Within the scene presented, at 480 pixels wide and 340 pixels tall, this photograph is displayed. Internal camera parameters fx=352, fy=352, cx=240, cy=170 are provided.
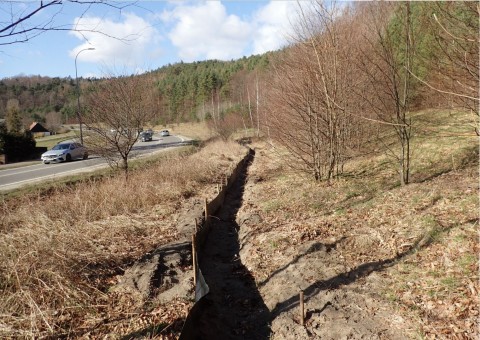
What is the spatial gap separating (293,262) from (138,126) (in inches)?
322

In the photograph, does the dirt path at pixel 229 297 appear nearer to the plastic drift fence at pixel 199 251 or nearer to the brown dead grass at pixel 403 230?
the plastic drift fence at pixel 199 251

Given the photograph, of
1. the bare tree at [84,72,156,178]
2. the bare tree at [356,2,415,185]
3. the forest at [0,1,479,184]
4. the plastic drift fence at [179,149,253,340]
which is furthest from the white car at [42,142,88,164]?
the bare tree at [356,2,415,185]

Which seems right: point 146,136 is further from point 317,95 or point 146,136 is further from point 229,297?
point 229,297

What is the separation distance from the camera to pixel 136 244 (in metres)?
7.00

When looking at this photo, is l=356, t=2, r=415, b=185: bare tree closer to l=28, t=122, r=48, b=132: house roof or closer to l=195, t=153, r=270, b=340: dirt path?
l=195, t=153, r=270, b=340: dirt path

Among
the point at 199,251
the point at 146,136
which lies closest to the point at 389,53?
the point at 199,251

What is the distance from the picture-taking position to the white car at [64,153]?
75.5ft

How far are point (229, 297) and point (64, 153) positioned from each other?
2127cm

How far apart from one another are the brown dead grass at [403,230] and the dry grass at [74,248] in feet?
7.88

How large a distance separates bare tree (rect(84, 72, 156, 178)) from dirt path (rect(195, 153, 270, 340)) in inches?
208

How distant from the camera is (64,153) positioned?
76.5 ft

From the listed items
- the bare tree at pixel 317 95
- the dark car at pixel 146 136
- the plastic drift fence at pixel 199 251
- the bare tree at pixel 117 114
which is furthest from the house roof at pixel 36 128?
the bare tree at pixel 317 95

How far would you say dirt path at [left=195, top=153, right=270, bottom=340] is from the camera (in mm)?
4680

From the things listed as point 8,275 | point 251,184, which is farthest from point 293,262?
point 251,184
